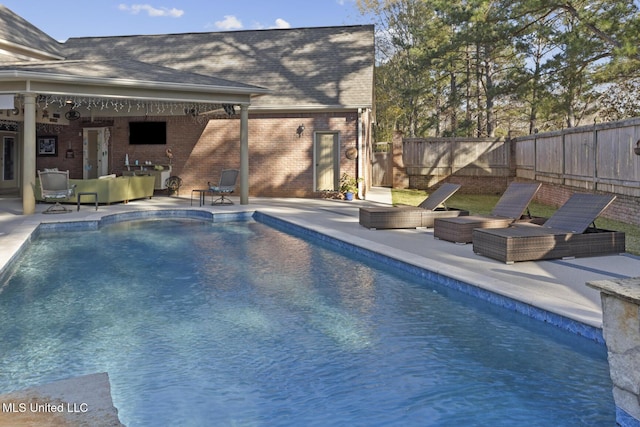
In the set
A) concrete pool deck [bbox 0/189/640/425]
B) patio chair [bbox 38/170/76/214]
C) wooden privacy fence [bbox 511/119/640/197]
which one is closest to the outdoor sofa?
concrete pool deck [bbox 0/189/640/425]

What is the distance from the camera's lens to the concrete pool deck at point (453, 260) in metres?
4.93

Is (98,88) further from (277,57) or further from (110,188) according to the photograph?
(277,57)

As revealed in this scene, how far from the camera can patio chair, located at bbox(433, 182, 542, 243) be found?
8234 mm

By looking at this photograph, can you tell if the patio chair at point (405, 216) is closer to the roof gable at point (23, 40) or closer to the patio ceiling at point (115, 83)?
the patio ceiling at point (115, 83)

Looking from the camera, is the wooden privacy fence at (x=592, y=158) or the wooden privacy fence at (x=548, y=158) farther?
the wooden privacy fence at (x=548, y=158)

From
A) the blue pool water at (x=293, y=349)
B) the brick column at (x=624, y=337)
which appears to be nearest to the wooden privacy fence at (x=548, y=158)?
the blue pool water at (x=293, y=349)

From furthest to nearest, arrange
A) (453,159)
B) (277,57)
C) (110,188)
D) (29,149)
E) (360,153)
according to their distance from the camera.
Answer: (453,159) → (277,57) → (360,153) → (110,188) → (29,149)

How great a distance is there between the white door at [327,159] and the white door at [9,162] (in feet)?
34.5

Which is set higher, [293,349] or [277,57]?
[277,57]

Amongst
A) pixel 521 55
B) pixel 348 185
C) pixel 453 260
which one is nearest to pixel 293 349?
pixel 453 260

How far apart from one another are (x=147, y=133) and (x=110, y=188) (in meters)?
4.57

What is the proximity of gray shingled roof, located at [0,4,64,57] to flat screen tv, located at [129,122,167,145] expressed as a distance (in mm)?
3691

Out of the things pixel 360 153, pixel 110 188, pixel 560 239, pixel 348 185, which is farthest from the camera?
pixel 360 153

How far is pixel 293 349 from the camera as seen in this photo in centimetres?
429
